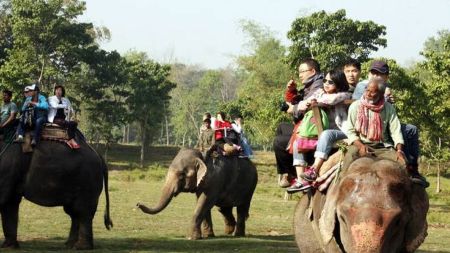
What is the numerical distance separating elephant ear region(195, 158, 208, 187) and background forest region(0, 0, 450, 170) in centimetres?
1075

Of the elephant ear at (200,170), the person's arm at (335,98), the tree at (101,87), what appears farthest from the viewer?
the tree at (101,87)

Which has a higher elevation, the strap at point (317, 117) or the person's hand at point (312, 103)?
the person's hand at point (312, 103)

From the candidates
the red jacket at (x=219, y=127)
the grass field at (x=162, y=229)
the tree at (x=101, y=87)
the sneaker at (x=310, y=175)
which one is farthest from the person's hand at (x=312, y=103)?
the tree at (x=101, y=87)

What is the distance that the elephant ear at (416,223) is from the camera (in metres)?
6.51

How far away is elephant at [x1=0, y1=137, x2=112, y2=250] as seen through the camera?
1286cm

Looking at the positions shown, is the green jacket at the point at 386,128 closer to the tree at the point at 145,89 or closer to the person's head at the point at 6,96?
the person's head at the point at 6,96

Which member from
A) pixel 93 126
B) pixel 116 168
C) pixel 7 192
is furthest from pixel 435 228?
pixel 93 126

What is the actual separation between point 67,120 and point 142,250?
2.57 metres

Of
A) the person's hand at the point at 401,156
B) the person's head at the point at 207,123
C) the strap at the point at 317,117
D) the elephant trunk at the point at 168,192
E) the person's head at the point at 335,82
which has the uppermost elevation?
the person's head at the point at 335,82

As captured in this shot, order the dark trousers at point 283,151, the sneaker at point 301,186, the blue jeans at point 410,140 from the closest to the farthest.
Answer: the blue jeans at point 410,140 → the sneaker at point 301,186 → the dark trousers at point 283,151

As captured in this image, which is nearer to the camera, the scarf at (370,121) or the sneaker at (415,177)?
the sneaker at (415,177)

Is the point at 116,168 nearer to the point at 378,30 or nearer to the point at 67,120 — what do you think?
the point at 378,30

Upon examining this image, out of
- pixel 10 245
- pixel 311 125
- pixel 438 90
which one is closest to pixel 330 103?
pixel 311 125

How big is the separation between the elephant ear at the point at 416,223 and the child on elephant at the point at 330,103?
1.47 metres
